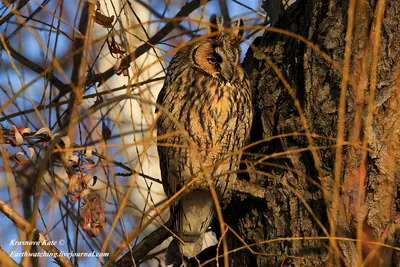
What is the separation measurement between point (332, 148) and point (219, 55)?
546 mm

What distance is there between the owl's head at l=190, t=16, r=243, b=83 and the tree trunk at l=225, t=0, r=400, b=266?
16 cm

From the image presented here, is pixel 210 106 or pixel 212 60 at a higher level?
pixel 212 60

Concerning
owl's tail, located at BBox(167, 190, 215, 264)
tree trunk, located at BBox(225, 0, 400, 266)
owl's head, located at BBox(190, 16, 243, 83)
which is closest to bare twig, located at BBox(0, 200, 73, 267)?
tree trunk, located at BBox(225, 0, 400, 266)

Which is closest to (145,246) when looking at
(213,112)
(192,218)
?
(192,218)

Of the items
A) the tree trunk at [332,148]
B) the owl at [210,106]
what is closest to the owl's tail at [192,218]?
the owl at [210,106]

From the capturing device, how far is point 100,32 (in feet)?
11.4

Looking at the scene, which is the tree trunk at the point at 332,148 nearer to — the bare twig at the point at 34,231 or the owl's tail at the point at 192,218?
the owl's tail at the point at 192,218

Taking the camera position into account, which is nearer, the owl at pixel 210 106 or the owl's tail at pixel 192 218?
the owl at pixel 210 106

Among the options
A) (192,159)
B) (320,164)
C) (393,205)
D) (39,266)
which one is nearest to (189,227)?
(192,159)

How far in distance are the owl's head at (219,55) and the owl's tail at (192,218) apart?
471 millimetres

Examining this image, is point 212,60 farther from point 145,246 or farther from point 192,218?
point 145,246

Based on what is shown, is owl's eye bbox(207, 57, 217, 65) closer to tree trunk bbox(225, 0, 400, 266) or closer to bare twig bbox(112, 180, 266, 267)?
tree trunk bbox(225, 0, 400, 266)

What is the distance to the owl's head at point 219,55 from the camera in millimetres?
2145

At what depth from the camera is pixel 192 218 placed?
242 centimetres
